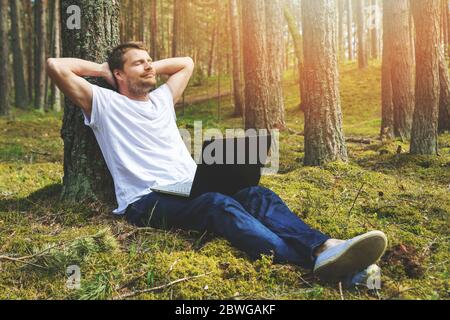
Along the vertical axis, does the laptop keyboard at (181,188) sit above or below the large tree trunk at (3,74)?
below

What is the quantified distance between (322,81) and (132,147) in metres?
3.05

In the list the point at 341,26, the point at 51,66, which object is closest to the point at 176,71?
the point at 51,66

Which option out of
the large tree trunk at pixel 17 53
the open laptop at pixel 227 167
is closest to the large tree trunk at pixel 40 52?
the large tree trunk at pixel 17 53

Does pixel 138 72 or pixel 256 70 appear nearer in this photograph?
pixel 138 72

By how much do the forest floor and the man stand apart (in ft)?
0.43

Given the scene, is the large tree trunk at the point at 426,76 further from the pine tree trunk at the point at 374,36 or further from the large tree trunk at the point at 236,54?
the pine tree trunk at the point at 374,36

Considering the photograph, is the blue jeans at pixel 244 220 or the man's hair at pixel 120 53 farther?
the man's hair at pixel 120 53

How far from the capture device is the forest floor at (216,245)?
112 inches

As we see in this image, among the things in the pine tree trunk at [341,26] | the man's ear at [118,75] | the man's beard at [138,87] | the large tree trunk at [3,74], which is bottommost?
the man's beard at [138,87]

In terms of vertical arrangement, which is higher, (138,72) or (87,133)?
(138,72)

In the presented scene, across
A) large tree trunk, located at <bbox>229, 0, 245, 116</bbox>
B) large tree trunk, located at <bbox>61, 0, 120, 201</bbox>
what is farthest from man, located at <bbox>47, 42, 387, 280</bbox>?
large tree trunk, located at <bbox>229, 0, 245, 116</bbox>

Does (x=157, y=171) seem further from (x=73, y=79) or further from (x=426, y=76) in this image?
(x=426, y=76)

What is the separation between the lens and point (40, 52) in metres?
17.8
